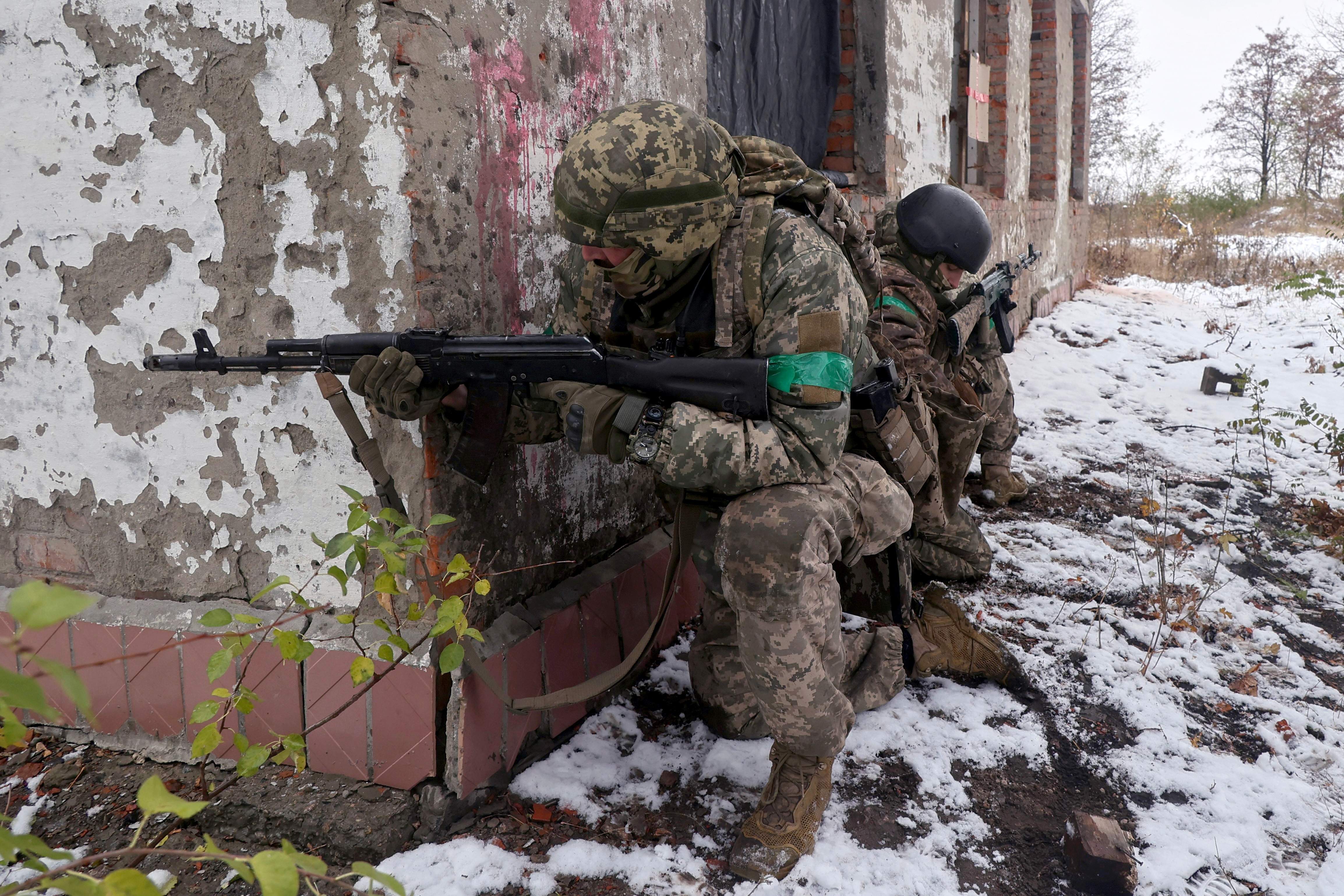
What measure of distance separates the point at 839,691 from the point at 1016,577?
159 cm

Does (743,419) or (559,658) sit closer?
(743,419)

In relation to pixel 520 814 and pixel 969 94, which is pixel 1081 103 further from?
pixel 520 814

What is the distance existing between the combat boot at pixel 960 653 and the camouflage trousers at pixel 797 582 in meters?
0.56

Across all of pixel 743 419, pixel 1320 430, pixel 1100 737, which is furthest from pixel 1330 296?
pixel 743 419

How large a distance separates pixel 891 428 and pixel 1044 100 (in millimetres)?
7339

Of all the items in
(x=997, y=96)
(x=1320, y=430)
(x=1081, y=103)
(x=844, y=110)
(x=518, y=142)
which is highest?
(x=1081, y=103)

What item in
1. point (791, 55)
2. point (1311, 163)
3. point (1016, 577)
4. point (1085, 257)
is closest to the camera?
point (1016, 577)

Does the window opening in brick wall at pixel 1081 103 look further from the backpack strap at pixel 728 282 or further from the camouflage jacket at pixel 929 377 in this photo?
the backpack strap at pixel 728 282

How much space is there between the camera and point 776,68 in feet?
12.8

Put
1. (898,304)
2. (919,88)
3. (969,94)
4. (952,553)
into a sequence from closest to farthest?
(898,304) < (952,553) < (919,88) < (969,94)

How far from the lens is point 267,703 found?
1979mm

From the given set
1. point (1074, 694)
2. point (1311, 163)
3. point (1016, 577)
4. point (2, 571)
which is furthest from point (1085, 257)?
point (1311, 163)

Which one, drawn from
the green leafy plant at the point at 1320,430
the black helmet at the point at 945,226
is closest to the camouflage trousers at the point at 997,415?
the black helmet at the point at 945,226

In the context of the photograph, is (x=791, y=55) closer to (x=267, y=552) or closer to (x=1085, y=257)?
(x=267, y=552)
